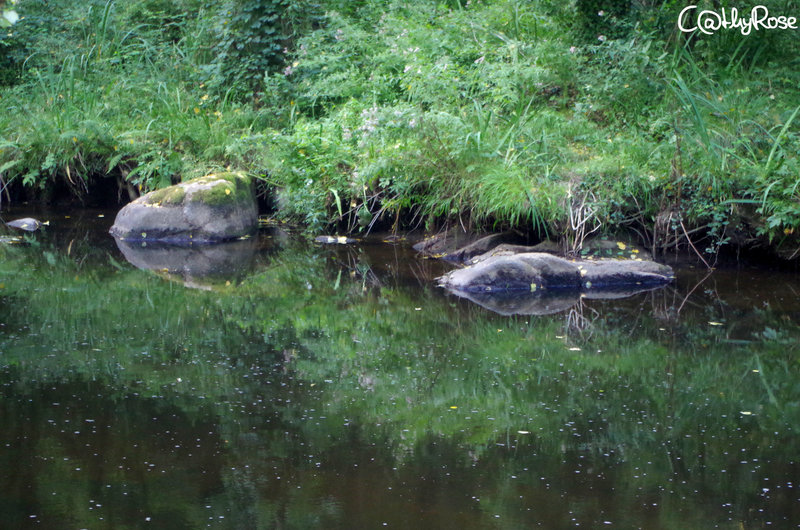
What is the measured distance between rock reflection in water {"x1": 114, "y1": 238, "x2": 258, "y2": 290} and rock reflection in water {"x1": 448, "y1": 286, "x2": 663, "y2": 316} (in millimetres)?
2334

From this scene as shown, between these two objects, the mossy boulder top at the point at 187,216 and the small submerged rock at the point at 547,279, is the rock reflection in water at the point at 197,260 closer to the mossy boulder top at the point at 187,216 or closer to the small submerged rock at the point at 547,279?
the mossy boulder top at the point at 187,216

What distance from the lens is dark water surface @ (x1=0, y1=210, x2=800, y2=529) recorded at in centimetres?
365

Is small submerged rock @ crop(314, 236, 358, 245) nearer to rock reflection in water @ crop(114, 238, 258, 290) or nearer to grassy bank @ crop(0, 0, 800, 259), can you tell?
grassy bank @ crop(0, 0, 800, 259)

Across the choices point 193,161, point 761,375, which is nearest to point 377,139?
point 193,161

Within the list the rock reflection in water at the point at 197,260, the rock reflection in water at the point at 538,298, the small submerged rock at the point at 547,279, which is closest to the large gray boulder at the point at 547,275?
the small submerged rock at the point at 547,279

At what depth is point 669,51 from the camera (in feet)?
35.1

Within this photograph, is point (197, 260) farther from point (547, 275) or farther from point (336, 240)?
point (547, 275)

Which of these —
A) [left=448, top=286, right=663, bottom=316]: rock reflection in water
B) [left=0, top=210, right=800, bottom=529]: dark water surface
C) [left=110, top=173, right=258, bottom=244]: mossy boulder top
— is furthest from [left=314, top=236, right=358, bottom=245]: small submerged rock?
[left=448, top=286, right=663, bottom=316]: rock reflection in water

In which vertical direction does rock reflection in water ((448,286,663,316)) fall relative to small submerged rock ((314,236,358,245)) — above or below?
above

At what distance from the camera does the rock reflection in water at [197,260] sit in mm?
8258

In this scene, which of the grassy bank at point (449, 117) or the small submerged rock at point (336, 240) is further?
the small submerged rock at point (336, 240)

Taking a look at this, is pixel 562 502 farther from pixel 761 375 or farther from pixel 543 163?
pixel 543 163
